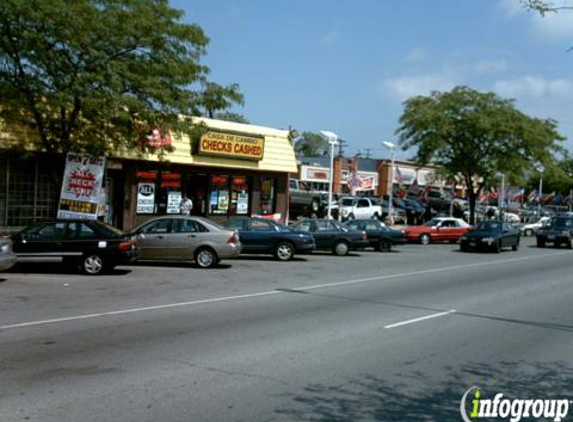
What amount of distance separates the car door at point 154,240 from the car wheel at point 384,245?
11.1 meters

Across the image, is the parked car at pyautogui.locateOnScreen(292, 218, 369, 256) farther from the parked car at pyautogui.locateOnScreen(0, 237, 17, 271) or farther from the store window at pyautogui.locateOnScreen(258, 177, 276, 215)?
the parked car at pyautogui.locateOnScreen(0, 237, 17, 271)

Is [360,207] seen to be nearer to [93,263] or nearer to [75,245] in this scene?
[93,263]

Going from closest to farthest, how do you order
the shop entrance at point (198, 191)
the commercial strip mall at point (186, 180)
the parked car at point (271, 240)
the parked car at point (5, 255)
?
the parked car at point (5, 255) → the parked car at point (271, 240) → the commercial strip mall at point (186, 180) → the shop entrance at point (198, 191)

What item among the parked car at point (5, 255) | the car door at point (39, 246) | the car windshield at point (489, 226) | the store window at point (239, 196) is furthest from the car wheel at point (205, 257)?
the car windshield at point (489, 226)

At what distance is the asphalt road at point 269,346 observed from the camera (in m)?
6.18

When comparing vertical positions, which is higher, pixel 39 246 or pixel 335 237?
pixel 335 237

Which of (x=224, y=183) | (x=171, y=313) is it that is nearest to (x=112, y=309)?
(x=171, y=313)

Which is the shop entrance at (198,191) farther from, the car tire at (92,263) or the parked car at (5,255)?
the parked car at (5,255)

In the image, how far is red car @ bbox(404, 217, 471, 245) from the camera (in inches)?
1312

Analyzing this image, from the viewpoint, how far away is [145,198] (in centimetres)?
2733

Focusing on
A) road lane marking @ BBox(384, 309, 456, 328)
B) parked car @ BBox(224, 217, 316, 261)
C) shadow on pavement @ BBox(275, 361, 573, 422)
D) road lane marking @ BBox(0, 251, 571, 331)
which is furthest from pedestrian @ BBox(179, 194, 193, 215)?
shadow on pavement @ BBox(275, 361, 573, 422)

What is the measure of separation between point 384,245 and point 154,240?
38.2 feet

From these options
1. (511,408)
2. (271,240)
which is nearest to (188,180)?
(271,240)

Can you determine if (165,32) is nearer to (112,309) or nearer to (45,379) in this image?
(112,309)
